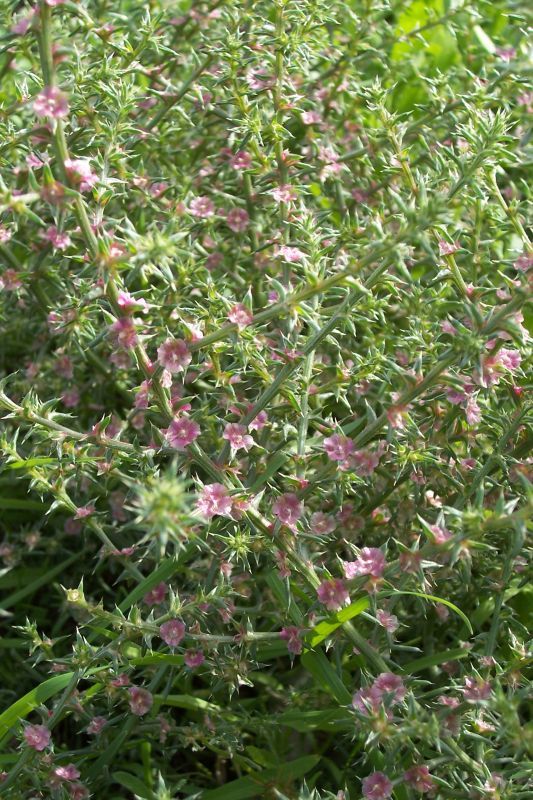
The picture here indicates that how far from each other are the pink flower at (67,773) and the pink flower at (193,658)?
1.05ft

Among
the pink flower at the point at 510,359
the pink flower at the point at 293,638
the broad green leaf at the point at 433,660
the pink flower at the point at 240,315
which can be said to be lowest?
the broad green leaf at the point at 433,660

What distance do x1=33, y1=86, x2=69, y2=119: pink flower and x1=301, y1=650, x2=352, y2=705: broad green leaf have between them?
115 cm

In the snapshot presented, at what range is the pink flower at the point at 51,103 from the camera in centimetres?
154

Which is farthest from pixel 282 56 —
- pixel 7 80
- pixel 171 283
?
pixel 7 80

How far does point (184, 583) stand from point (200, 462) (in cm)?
57

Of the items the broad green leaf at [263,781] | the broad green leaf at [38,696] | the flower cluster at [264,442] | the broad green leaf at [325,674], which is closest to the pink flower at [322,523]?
the flower cluster at [264,442]

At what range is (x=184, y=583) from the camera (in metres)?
2.32

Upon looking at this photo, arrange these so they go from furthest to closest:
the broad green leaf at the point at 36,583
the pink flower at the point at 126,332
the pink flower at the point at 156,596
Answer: the broad green leaf at the point at 36,583 < the pink flower at the point at 156,596 < the pink flower at the point at 126,332

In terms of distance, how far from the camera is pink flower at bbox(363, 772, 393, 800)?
1.74 meters

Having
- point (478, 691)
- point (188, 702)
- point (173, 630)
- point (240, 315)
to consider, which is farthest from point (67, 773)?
point (240, 315)

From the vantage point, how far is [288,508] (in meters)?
1.90

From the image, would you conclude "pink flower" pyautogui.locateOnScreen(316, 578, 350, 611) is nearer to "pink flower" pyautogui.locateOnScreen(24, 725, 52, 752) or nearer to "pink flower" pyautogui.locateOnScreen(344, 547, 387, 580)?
"pink flower" pyautogui.locateOnScreen(344, 547, 387, 580)

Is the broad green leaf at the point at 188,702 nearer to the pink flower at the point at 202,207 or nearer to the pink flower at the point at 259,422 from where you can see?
the pink flower at the point at 259,422

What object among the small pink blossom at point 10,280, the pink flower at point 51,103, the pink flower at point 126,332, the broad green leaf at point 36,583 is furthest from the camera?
the broad green leaf at point 36,583
